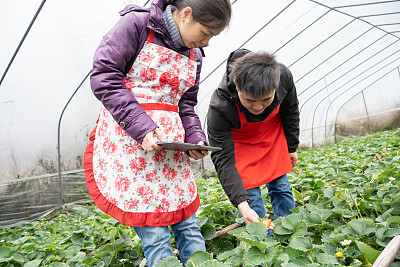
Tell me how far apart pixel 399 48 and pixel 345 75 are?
1935 mm

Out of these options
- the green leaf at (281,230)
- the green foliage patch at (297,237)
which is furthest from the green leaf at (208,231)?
the green leaf at (281,230)

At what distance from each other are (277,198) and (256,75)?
95 cm

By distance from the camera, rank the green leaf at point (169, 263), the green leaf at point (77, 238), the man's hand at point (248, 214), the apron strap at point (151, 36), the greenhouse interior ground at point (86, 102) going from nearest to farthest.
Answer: the green leaf at point (169, 263) → the apron strap at point (151, 36) → the man's hand at point (248, 214) → the greenhouse interior ground at point (86, 102) → the green leaf at point (77, 238)

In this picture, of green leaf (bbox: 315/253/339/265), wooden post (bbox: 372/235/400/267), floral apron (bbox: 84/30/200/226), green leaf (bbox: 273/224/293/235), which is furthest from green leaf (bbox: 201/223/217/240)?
wooden post (bbox: 372/235/400/267)

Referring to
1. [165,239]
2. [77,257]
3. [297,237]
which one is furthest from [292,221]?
[77,257]

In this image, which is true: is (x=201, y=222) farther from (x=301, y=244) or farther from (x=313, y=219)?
(x=301, y=244)

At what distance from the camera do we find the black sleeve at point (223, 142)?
1866 millimetres

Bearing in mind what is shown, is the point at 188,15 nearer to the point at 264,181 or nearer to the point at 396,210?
the point at 264,181

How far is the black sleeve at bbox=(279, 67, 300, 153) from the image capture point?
6.79ft

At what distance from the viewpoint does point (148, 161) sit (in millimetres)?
1435

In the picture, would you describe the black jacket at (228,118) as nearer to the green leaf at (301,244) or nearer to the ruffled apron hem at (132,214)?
the ruffled apron hem at (132,214)

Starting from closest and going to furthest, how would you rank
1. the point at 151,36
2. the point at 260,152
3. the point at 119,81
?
1. the point at 119,81
2. the point at 151,36
3. the point at 260,152

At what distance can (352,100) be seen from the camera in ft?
39.2

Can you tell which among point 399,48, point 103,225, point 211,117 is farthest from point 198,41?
point 399,48
